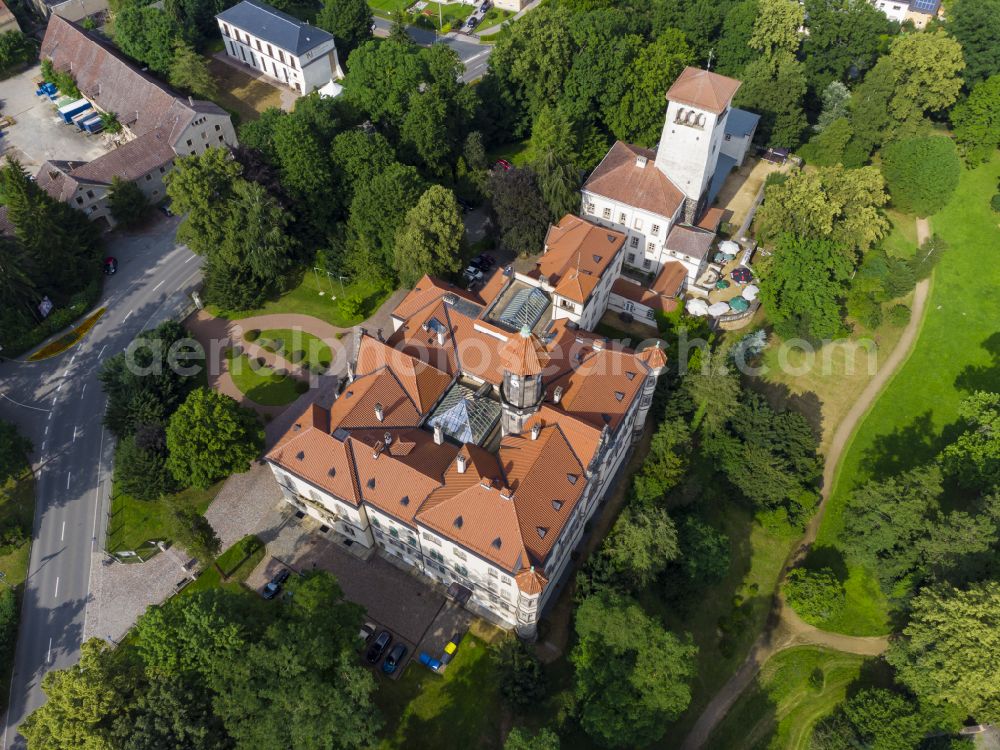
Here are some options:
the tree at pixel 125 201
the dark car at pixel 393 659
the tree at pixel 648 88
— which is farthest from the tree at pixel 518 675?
the tree at pixel 125 201

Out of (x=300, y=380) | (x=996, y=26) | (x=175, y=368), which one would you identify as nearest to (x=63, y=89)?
(x=175, y=368)

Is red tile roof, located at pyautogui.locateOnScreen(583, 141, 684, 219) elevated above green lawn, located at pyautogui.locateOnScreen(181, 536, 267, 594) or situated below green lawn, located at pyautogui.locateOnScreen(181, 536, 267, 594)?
above

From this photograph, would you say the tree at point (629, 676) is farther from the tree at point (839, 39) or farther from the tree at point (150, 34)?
the tree at point (150, 34)

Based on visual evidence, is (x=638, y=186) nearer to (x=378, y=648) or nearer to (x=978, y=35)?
(x=378, y=648)

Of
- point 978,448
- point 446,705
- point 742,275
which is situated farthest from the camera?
point 742,275

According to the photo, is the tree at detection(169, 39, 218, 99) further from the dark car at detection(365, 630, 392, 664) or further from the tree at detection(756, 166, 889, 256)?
the dark car at detection(365, 630, 392, 664)

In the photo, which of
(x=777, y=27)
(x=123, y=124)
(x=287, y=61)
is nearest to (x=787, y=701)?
(x=777, y=27)

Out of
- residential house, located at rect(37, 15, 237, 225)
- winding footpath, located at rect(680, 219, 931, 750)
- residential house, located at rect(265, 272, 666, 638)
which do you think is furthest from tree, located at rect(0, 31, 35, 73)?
winding footpath, located at rect(680, 219, 931, 750)
